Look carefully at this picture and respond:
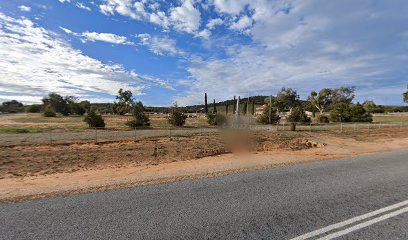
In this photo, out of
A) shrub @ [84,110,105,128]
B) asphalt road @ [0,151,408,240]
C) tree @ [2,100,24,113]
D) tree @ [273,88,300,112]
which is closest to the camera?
asphalt road @ [0,151,408,240]

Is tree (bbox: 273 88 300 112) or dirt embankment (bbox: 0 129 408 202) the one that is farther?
tree (bbox: 273 88 300 112)

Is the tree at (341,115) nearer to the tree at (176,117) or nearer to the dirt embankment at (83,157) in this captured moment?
the tree at (176,117)

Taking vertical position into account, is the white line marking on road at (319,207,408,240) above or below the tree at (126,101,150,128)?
below

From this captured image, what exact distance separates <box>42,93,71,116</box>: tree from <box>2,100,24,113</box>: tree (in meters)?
43.3

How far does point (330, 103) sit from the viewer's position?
8212cm

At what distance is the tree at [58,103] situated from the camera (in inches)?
3334

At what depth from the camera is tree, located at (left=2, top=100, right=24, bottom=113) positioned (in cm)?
11600

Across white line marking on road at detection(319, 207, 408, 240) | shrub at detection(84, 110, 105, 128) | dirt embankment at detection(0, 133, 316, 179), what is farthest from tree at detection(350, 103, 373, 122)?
white line marking on road at detection(319, 207, 408, 240)

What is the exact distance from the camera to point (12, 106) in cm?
12138

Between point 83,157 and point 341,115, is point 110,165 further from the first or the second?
point 341,115

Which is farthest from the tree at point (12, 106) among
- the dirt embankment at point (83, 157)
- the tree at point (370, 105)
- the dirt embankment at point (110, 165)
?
the tree at point (370, 105)

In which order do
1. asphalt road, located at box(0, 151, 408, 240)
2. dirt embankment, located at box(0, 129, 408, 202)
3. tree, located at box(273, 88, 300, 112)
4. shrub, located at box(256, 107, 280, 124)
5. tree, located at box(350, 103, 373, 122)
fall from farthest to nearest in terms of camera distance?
tree, located at box(273, 88, 300, 112), tree, located at box(350, 103, 373, 122), shrub, located at box(256, 107, 280, 124), dirt embankment, located at box(0, 129, 408, 202), asphalt road, located at box(0, 151, 408, 240)

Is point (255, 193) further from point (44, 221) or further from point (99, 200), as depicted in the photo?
point (44, 221)

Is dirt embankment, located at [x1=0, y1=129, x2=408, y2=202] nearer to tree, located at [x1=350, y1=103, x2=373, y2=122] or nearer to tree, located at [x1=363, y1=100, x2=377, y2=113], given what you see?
tree, located at [x1=350, y1=103, x2=373, y2=122]
